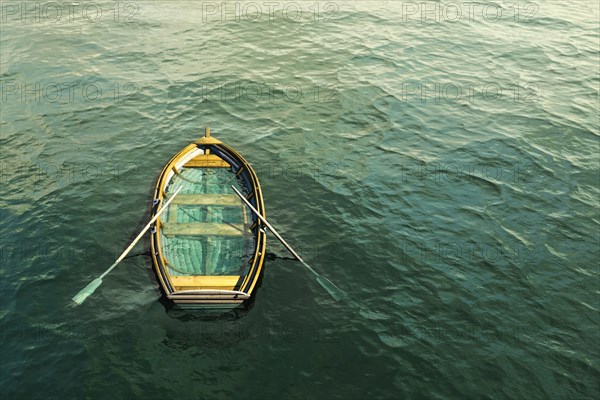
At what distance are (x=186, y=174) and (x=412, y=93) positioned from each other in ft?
54.7

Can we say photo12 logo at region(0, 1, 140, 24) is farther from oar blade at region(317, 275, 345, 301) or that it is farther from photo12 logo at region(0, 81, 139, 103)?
oar blade at region(317, 275, 345, 301)

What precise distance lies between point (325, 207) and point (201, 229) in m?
5.89

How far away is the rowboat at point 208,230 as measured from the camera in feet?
49.2

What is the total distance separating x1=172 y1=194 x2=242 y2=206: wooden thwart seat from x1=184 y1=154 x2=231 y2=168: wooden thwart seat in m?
2.09

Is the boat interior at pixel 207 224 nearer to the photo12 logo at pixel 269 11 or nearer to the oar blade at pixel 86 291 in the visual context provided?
the oar blade at pixel 86 291

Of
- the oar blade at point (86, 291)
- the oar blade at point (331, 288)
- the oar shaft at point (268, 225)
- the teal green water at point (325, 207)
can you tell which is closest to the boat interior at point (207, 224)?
the oar shaft at point (268, 225)

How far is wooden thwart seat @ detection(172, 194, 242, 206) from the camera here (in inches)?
736

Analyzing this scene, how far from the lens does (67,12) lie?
4247cm

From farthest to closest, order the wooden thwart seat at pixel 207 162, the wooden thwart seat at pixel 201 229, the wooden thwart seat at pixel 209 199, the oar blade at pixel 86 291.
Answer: the wooden thwart seat at pixel 207 162 → the wooden thwart seat at pixel 209 199 → the wooden thwart seat at pixel 201 229 → the oar blade at pixel 86 291

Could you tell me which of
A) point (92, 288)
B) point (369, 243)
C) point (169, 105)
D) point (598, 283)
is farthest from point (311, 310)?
point (169, 105)

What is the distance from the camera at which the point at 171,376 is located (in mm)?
13820

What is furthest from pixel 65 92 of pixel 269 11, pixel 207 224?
pixel 269 11

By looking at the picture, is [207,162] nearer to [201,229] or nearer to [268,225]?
[201,229]

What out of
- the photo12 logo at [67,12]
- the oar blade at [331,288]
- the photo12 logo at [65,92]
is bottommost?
the oar blade at [331,288]
